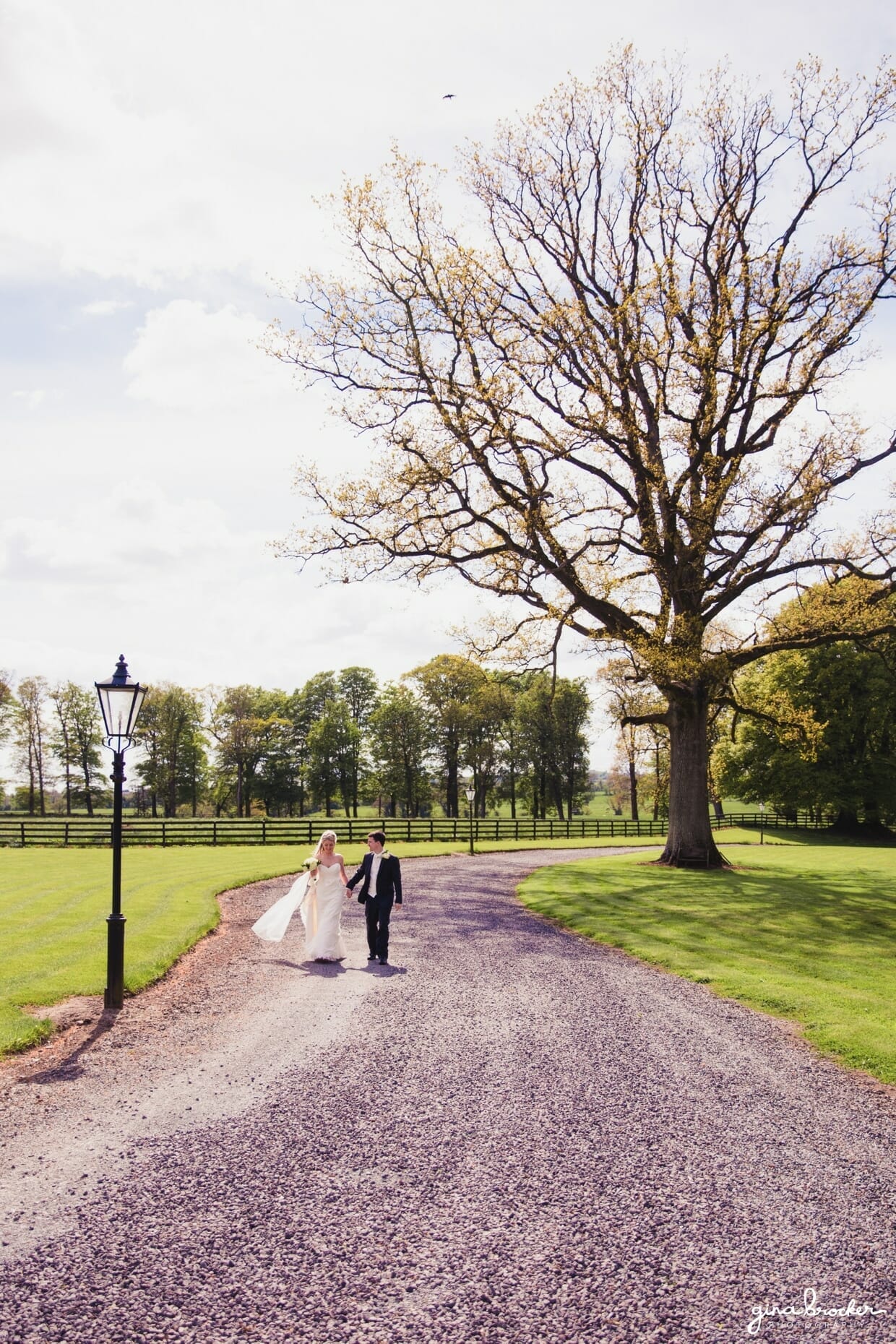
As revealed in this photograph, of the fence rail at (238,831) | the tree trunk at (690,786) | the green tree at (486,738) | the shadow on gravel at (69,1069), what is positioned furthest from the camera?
the green tree at (486,738)

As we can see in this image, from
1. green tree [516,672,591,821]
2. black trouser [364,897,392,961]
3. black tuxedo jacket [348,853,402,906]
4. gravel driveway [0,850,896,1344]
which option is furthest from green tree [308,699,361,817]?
gravel driveway [0,850,896,1344]

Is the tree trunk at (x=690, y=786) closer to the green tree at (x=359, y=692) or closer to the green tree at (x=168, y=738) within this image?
the green tree at (x=359, y=692)

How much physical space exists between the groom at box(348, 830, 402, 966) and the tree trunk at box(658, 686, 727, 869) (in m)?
14.9

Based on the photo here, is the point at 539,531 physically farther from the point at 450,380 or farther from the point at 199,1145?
the point at 199,1145

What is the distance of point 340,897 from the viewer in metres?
12.0

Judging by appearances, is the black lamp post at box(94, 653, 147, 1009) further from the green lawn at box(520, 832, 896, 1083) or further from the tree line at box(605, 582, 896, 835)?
the tree line at box(605, 582, 896, 835)

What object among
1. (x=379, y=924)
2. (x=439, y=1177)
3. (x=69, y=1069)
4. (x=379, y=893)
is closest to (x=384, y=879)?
(x=379, y=893)

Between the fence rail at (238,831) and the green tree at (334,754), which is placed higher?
the green tree at (334,754)

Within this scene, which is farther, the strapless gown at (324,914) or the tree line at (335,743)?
the tree line at (335,743)

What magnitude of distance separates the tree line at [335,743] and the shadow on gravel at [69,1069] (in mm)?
56919

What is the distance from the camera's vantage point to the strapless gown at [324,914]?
38.3 feet

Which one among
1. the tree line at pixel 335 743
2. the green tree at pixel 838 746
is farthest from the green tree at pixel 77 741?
the green tree at pixel 838 746

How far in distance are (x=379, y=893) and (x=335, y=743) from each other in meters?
60.9

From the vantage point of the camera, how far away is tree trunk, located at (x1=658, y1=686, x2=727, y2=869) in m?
24.4
